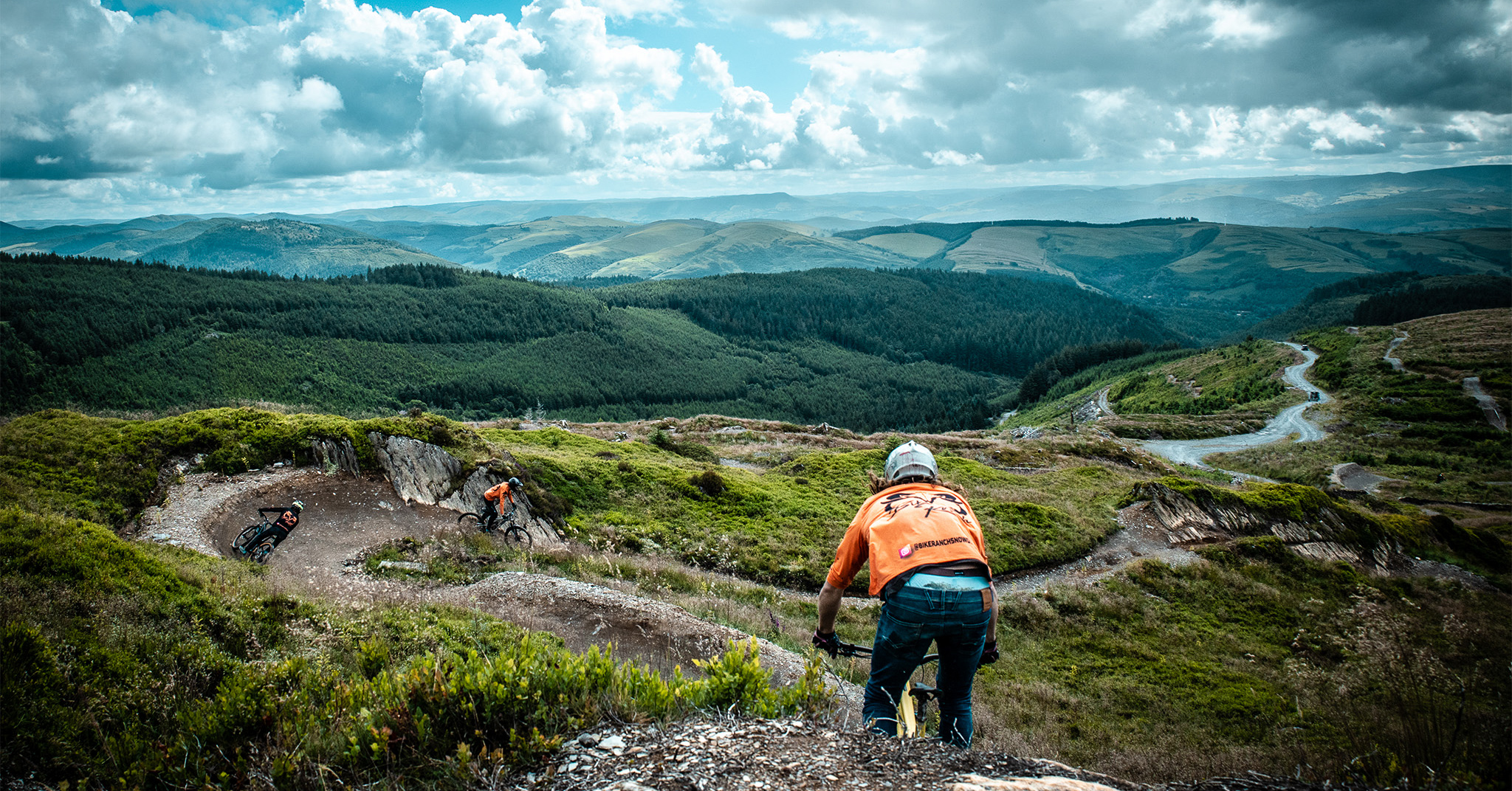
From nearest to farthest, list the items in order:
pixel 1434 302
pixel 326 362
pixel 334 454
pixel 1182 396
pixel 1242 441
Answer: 1. pixel 334 454
2. pixel 1242 441
3. pixel 1182 396
4. pixel 326 362
5. pixel 1434 302

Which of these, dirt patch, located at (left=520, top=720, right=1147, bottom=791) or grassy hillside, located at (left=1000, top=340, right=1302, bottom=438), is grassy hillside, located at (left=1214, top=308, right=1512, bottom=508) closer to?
grassy hillside, located at (left=1000, top=340, right=1302, bottom=438)

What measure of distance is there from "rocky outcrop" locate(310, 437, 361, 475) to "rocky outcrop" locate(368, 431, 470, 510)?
24.1 inches

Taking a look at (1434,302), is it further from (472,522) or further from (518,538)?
(472,522)

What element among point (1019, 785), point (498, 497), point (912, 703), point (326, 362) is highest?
point (1019, 785)

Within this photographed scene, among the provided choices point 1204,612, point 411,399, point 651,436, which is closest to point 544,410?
point 411,399

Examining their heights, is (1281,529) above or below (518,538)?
below

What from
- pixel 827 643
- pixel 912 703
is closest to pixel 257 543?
pixel 827 643

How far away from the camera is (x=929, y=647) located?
5387mm

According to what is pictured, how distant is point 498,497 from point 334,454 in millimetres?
6865

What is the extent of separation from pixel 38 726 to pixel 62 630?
155cm

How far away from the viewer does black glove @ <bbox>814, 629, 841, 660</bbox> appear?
5.75 metres

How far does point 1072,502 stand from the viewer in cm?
2788

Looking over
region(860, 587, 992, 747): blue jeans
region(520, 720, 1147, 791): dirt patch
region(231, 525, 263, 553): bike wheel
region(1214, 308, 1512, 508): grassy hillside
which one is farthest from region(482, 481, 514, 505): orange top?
region(1214, 308, 1512, 508): grassy hillside

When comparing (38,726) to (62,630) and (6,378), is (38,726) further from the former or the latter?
(6,378)
